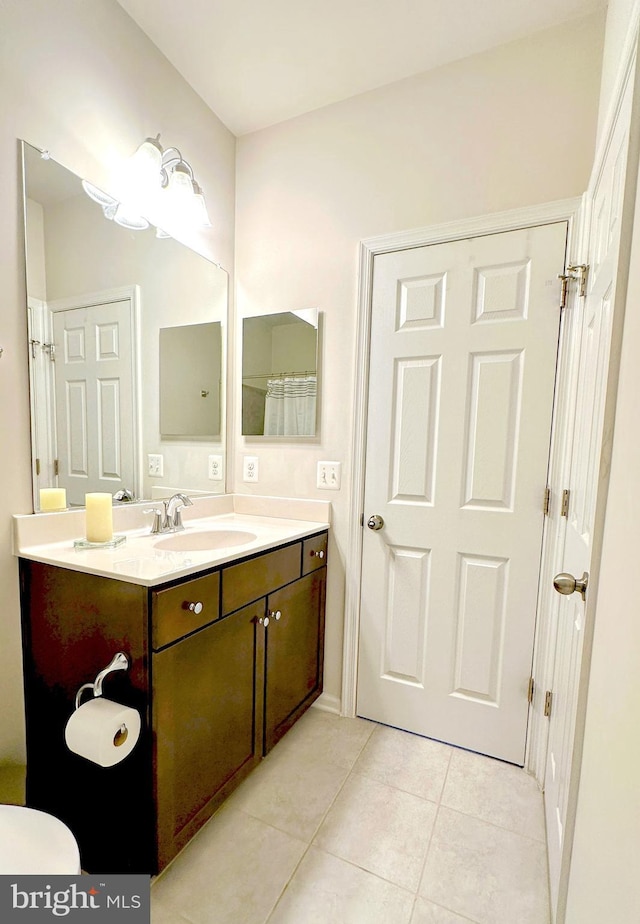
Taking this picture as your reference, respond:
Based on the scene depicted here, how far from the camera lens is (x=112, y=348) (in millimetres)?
1407

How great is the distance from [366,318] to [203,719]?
5.04ft

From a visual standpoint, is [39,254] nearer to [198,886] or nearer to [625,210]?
[625,210]

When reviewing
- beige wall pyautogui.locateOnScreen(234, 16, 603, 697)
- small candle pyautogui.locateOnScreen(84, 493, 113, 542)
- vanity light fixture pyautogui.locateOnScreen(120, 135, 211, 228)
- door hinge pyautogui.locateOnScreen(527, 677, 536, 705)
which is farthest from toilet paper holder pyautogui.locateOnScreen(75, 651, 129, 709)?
vanity light fixture pyautogui.locateOnScreen(120, 135, 211, 228)

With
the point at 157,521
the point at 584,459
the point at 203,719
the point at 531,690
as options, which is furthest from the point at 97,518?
the point at 531,690

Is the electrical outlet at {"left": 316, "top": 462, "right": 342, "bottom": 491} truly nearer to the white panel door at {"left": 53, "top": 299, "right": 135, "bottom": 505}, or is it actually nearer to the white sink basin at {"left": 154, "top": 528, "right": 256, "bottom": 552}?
the white sink basin at {"left": 154, "top": 528, "right": 256, "bottom": 552}

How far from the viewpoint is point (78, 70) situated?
1.25 meters

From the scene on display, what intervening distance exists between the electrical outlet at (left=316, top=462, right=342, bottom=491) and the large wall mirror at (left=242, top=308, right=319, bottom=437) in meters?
0.16

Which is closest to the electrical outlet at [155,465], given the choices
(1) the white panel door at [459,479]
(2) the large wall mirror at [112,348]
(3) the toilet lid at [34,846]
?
(2) the large wall mirror at [112,348]

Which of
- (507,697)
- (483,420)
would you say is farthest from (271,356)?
(507,697)

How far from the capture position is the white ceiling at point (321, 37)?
1.33 m

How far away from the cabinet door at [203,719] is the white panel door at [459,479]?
624mm

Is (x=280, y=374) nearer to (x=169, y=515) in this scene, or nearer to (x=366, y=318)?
(x=366, y=318)

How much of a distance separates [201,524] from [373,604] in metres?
0.83

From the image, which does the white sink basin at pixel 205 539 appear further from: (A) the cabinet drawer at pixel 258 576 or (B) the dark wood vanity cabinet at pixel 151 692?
(B) the dark wood vanity cabinet at pixel 151 692
